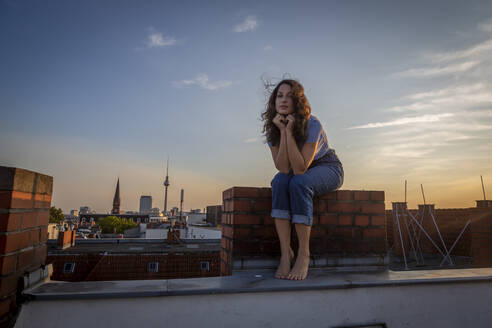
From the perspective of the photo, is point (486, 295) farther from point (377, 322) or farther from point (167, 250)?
point (167, 250)

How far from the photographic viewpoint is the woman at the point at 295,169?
6.63 ft

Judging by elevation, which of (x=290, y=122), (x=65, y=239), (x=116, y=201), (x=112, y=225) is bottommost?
(x=112, y=225)

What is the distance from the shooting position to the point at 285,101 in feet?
7.11

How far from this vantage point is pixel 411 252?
370 inches

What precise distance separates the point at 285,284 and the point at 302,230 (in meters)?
0.40

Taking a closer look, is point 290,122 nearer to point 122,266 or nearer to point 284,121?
point 284,121

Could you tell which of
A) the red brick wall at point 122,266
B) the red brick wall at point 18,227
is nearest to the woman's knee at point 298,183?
the red brick wall at point 18,227

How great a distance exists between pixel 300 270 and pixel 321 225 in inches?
20.8

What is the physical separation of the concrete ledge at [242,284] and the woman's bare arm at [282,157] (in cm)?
74

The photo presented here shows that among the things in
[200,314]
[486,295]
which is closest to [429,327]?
[486,295]

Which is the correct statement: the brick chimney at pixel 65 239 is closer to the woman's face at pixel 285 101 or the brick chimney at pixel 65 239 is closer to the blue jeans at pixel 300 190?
the blue jeans at pixel 300 190

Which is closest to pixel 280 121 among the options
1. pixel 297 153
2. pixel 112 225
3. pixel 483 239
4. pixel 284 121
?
pixel 284 121

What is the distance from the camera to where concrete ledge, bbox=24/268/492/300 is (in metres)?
1.48

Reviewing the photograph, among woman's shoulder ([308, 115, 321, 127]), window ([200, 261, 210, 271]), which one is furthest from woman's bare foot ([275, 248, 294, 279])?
window ([200, 261, 210, 271])
